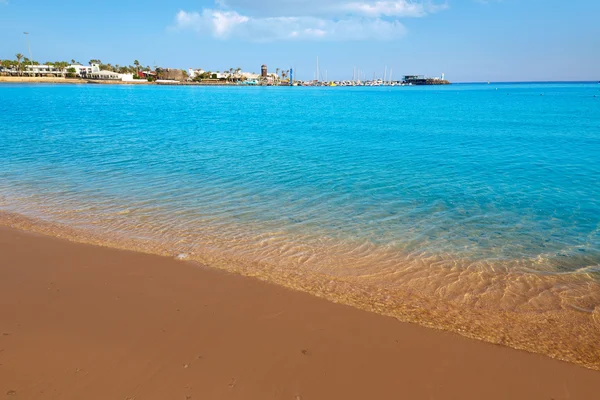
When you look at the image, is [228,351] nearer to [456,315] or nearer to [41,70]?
[456,315]

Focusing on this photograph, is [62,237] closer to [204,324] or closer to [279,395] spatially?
[204,324]

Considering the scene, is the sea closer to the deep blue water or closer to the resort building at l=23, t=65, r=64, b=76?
the deep blue water

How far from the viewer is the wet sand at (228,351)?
4.73m

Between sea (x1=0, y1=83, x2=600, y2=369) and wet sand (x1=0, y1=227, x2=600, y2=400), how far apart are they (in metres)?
0.71

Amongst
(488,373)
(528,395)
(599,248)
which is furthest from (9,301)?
(599,248)

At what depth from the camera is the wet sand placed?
15.5 ft

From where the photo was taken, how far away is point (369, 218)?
11953 mm

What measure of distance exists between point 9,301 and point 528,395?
8.22 meters

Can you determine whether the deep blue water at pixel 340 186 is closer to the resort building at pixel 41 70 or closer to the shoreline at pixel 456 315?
the shoreline at pixel 456 315

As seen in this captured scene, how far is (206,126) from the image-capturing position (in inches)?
1483

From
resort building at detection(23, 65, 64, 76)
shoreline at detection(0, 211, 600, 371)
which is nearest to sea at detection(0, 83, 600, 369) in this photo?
shoreline at detection(0, 211, 600, 371)

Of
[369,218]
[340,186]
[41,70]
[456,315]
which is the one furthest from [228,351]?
[41,70]

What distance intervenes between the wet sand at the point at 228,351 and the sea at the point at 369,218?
0.71 meters

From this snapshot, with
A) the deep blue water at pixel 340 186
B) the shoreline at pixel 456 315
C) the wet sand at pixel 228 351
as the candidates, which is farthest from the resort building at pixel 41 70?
the wet sand at pixel 228 351
